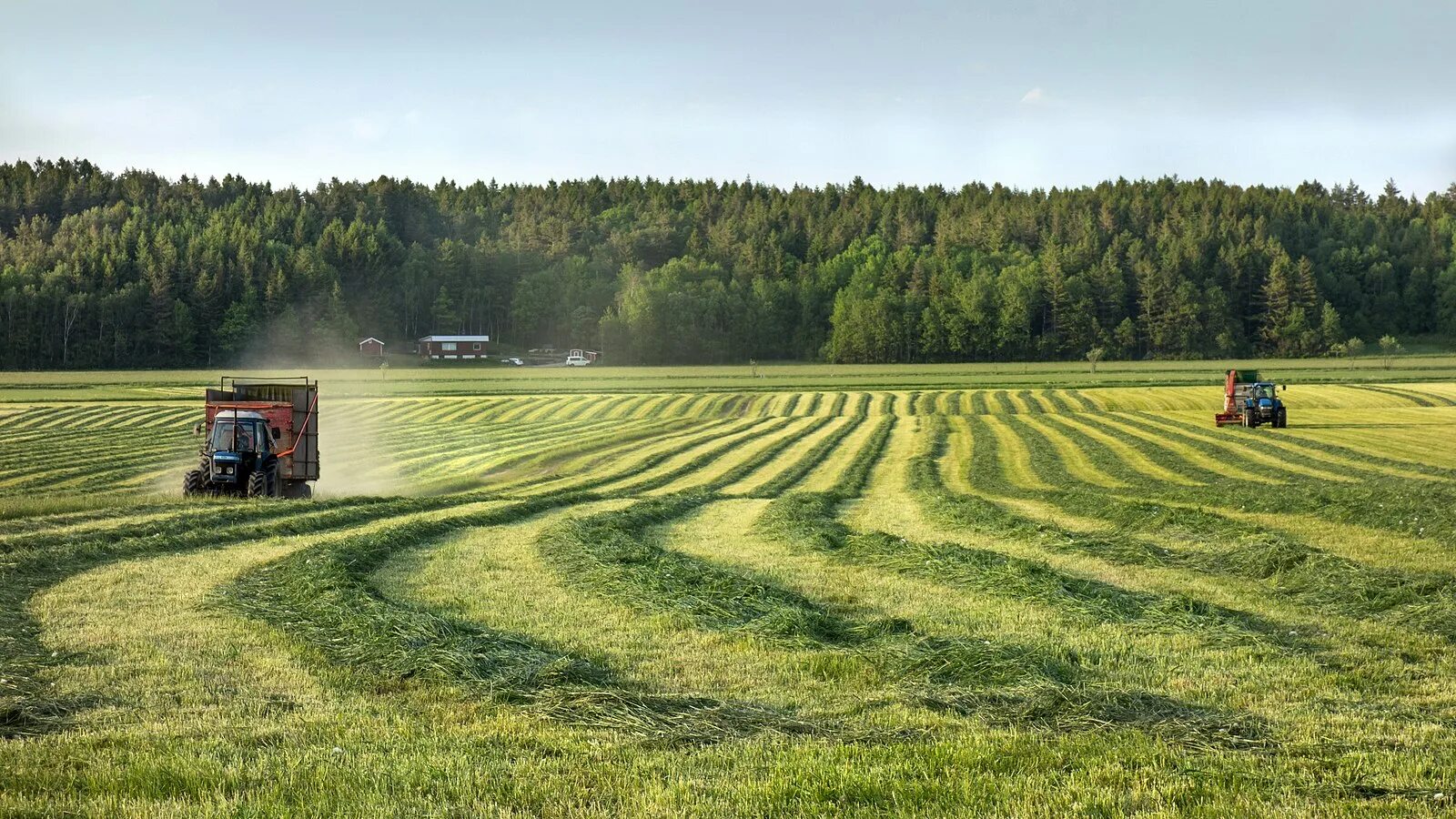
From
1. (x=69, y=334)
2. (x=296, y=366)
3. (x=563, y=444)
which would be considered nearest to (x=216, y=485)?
(x=563, y=444)

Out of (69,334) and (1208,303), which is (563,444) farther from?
(1208,303)

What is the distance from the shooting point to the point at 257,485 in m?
26.7

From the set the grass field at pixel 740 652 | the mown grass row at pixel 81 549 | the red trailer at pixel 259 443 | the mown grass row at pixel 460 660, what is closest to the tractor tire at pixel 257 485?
the red trailer at pixel 259 443

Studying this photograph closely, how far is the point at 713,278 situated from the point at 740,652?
492 ft

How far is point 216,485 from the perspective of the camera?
89.4 feet

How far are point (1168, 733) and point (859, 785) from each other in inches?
100

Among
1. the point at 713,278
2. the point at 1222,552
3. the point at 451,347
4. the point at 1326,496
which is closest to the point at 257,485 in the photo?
the point at 1222,552

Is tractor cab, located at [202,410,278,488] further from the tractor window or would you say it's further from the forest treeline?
the forest treeline

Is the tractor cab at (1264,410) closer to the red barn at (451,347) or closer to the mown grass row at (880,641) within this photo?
the mown grass row at (880,641)

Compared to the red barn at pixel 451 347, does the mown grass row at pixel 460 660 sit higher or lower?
lower

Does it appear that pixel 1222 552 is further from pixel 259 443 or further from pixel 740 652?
pixel 259 443

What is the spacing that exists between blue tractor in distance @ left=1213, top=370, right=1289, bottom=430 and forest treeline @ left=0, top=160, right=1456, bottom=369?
8599 centimetres

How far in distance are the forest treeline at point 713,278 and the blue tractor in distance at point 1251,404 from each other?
282ft

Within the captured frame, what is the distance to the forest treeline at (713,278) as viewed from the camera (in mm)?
134000
